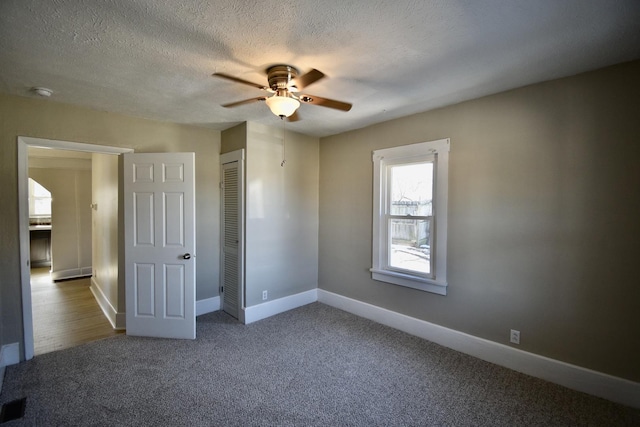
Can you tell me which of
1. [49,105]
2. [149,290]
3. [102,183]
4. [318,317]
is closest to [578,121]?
[318,317]

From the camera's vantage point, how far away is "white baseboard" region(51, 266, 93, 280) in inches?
223

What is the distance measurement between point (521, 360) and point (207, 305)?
3.63 m

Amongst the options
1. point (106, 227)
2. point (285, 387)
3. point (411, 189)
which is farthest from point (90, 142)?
point (411, 189)

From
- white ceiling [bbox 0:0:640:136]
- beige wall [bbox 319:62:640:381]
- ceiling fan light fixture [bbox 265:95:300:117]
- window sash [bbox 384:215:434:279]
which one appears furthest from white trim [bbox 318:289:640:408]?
ceiling fan light fixture [bbox 265:95:300:117]

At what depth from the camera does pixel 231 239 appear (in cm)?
391

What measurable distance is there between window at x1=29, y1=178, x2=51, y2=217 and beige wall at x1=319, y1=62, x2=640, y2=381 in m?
8.41

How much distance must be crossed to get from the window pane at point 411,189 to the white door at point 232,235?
192 cm

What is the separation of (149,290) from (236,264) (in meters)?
1.01

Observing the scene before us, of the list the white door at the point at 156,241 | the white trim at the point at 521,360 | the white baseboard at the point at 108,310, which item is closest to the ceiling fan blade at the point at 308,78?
the white door at the point at 156,241

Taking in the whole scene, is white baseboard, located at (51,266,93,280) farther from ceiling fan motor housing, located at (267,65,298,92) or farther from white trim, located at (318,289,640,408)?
ceiling fan motor housing, located at (267,65,298,92)

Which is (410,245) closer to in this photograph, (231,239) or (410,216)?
(410,216)

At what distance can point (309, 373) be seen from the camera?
2.60 m

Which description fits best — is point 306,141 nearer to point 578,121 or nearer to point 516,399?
point 578,121

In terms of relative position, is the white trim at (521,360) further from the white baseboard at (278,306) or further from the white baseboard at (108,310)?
the white baseboard at (108,310)
